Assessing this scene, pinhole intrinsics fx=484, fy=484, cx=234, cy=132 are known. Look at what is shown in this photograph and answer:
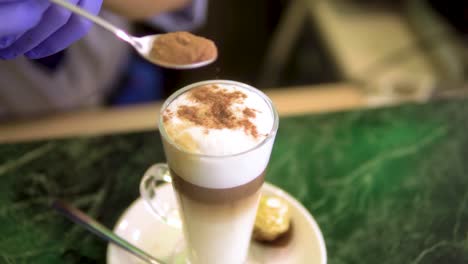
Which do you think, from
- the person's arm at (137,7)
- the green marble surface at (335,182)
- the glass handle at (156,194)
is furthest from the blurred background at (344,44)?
the glass handle at (156,194)

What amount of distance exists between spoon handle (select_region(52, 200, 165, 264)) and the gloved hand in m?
0.19

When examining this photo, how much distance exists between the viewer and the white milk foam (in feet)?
1.40

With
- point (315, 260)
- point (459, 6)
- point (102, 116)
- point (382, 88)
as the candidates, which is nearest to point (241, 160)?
point (315, 260)

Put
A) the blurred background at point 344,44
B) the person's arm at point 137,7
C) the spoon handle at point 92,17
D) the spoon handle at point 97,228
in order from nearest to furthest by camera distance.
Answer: the spoon handle at point 92,17
the spoon handle at point 97,228
the person's arm at point 137,7
the blurred background at point 344,44

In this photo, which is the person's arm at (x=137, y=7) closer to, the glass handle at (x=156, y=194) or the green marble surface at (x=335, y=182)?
the green marble surface at (x=335, y=182)

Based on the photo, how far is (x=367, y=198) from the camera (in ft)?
2.06

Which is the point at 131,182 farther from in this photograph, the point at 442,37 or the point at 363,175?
the point at 442,37

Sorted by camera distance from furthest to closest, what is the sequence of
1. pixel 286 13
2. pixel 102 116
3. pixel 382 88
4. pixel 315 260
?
1. pixel 286 13
2. pixel 382 88
3. pixel 102 116
4. pixel 315 260

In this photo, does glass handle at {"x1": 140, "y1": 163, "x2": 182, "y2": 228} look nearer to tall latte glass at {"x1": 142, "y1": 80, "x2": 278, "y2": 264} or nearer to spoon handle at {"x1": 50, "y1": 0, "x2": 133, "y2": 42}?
tall latte glass at {"x1": 142, "y1": 80, "x2": 278, "y2": 264}

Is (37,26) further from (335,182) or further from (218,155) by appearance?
(335,182)

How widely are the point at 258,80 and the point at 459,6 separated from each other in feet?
2.12

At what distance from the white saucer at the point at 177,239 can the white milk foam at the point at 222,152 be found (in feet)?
0.43

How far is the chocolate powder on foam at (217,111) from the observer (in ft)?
1.45

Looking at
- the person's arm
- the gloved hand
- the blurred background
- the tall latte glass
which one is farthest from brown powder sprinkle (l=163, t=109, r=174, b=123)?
the blurred background
